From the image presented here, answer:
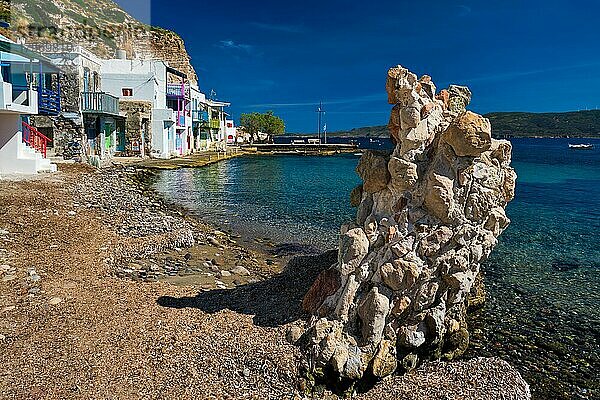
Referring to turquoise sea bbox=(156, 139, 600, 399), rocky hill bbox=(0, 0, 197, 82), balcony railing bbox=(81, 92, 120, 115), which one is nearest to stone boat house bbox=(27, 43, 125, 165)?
balcony railing bbox=(81, 92, 120, 115)

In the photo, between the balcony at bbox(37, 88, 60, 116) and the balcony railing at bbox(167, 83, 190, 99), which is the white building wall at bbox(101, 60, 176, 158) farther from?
the balcony at bbox(37, 88, 60, 116)

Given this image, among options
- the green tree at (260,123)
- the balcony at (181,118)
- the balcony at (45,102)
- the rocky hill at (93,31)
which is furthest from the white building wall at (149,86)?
the green tree at (260,123)

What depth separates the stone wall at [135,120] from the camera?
45344 mm

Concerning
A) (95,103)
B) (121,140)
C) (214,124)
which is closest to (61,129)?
(95,103)

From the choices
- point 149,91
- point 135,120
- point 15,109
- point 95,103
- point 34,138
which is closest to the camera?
point 15,109

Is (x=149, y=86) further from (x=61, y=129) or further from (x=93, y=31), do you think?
(x=93, y=31)

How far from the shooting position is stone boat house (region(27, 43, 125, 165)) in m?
35.8

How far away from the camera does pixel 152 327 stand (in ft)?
24.3

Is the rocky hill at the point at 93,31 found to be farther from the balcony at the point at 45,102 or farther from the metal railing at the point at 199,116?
the balcony at the point at 45,102

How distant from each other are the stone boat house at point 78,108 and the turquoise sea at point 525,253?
739 centimetres

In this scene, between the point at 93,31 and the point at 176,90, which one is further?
the point at 93,31

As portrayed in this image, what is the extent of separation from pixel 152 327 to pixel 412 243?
167 inches

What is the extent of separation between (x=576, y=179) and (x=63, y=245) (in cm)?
5198

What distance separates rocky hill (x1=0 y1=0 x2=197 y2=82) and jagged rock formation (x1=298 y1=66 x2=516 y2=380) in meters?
70.8
